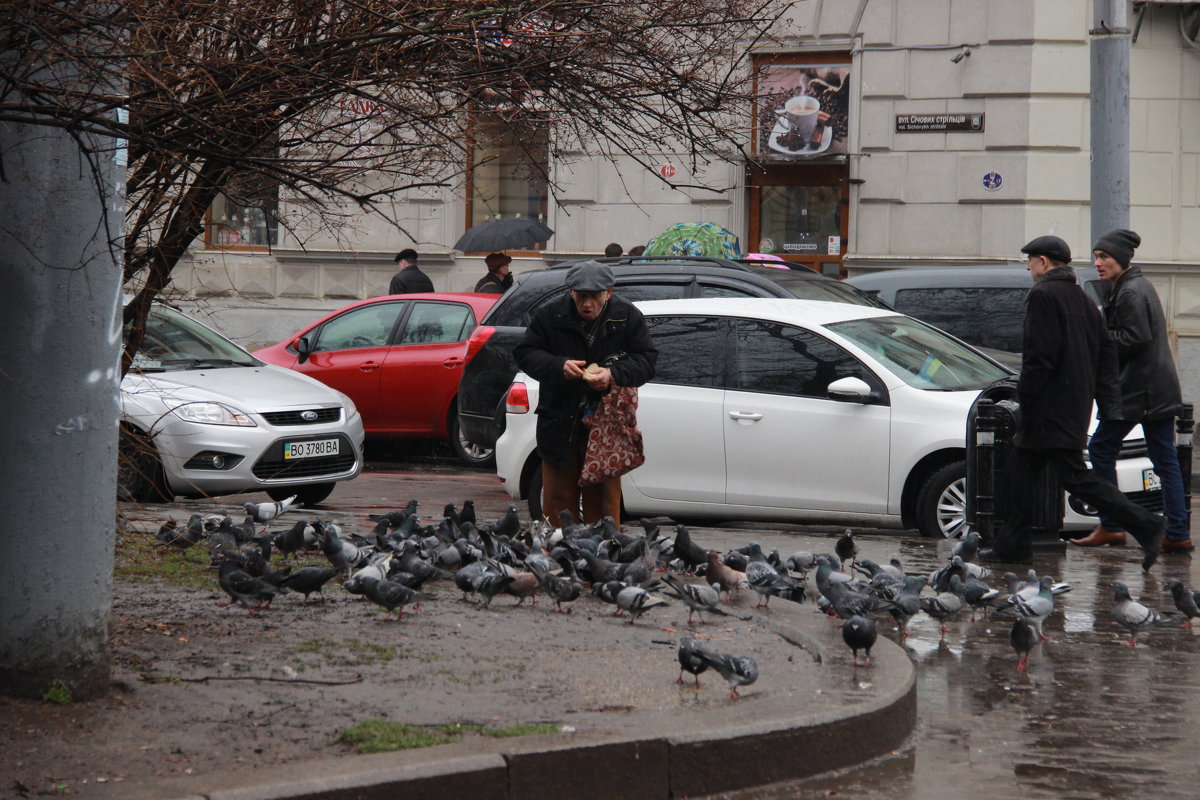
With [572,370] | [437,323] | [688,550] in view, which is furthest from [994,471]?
[437,323]

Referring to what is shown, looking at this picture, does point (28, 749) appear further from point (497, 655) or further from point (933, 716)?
point (933, 716)

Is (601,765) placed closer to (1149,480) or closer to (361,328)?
(1149,480)

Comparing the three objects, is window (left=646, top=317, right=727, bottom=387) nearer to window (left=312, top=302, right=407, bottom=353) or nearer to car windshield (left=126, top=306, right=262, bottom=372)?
car windshield (left=126, top=306, right=262, bottom=372)

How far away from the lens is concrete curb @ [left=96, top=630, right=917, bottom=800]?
14.0ft

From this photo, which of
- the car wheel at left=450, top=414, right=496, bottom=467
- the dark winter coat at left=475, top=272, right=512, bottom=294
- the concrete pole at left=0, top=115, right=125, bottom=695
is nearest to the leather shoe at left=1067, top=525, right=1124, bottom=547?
the car wheel at left=450, top=414, right=496, bottom=467

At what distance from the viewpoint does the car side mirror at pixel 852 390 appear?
32.6ft

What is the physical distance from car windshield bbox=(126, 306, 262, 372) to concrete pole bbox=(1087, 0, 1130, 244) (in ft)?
22.9

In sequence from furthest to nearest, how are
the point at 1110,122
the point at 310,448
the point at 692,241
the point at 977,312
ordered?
the point at 692,241 < the point at 977,312 < the point at 1110,122 < the point at 310,448

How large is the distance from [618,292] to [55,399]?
7.96 metres

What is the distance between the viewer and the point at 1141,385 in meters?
9.86

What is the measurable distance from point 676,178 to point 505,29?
50.3 feet

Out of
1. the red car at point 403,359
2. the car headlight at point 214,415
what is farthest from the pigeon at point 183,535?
the red car at point 403,359

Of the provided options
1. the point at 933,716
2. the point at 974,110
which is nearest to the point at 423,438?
the point at 974,110

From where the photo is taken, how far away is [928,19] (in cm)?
1994
